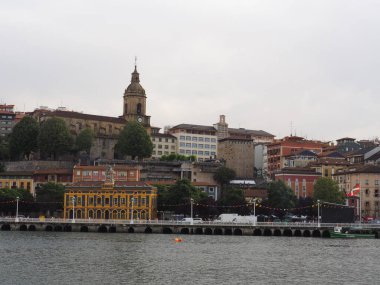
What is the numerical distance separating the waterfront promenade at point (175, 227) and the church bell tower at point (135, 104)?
68970 mm

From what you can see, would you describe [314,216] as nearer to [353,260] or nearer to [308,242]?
[308,242]

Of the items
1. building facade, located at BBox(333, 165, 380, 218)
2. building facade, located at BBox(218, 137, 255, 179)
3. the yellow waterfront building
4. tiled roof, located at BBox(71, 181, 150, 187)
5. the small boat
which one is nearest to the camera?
the small boat

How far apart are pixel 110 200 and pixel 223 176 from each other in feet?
120

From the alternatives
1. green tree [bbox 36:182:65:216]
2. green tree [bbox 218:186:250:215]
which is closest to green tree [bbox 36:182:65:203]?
green tree [bbox 36:182:65:216]

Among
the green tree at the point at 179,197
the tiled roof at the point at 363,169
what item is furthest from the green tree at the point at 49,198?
the tiled roof at the point at 363,169

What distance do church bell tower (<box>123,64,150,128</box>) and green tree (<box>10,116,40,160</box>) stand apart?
31.3 metres

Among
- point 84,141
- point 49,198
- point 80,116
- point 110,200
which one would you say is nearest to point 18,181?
point 84,141

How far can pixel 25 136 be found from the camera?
16550 centimetres

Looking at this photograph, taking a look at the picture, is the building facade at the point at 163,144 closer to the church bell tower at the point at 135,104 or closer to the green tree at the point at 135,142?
the church bell tower at the point at 135,104

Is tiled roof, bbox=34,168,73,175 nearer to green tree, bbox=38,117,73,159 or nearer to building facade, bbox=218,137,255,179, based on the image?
green tree, bbox=38,117,73,159

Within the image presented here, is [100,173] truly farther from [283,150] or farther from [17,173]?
[283,150]

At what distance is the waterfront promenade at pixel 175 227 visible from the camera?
117m

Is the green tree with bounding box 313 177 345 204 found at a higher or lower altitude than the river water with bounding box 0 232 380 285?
higher

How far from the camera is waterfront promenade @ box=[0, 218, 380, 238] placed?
117250 millimetres
